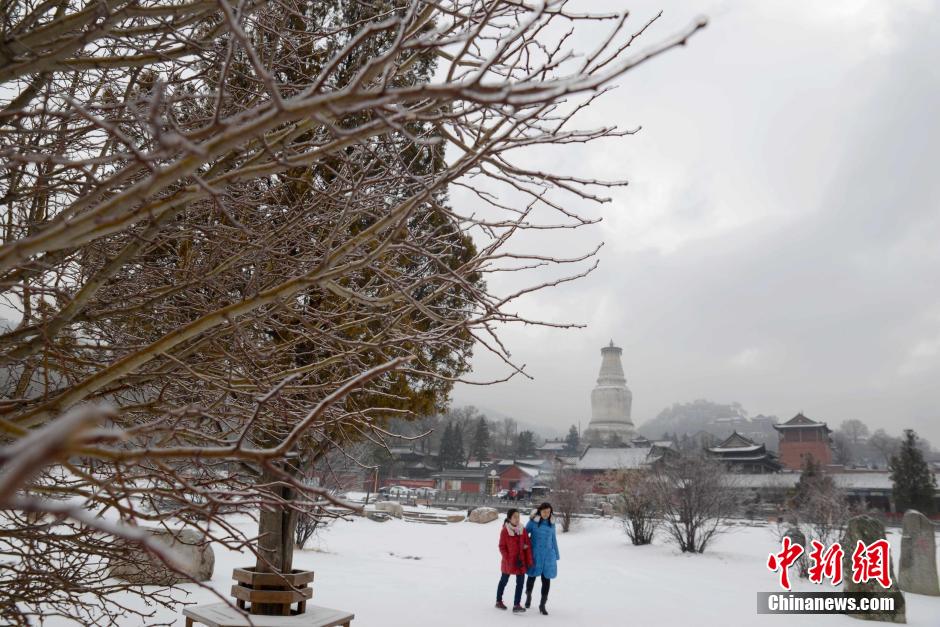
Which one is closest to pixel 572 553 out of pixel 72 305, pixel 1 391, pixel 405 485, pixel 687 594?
pixel 687 594

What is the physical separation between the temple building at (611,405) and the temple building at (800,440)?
36.7m

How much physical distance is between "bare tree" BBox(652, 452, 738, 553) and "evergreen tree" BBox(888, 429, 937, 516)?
1978cm

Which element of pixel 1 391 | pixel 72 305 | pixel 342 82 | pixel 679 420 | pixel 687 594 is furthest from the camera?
pixel 679 420

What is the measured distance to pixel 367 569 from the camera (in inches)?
492

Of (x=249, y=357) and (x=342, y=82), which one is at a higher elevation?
(x=342, y=82)

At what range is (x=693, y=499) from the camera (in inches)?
648

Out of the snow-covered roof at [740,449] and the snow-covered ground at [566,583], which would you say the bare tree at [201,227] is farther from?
the snow-covered roof at [740,449]

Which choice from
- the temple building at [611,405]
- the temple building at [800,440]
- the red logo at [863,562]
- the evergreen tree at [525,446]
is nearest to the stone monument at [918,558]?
the red logo at [863,562]

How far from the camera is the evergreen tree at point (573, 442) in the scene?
2798 inches

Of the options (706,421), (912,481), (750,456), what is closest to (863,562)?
(912,481)

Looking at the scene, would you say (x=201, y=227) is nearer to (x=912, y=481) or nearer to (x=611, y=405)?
(x=912, y=481)

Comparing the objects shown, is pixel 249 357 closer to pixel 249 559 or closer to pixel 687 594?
pixel 687 594

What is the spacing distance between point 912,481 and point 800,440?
22.4 meters

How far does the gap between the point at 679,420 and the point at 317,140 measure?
164 meters
